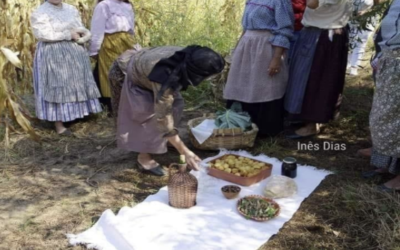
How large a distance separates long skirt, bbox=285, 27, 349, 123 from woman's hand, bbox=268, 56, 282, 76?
0.23 metres

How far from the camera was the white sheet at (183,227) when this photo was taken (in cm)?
290

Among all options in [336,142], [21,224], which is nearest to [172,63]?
[21,224]

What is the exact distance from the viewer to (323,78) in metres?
4.40

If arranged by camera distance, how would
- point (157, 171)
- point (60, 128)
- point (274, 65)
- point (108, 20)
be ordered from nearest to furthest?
point (157, 171) → point (274, 65) → point (60, 128) → point (108, 20)

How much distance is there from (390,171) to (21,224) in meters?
2.80

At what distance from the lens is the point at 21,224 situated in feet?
10.6

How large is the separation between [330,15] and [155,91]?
6.75ft

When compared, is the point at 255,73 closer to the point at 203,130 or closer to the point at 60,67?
the point at 203,130

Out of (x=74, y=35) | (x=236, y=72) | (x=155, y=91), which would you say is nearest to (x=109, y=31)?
(x=74, y=35)

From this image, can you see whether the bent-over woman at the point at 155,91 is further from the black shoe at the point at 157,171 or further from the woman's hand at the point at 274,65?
the woman's hand at the point at 274,65

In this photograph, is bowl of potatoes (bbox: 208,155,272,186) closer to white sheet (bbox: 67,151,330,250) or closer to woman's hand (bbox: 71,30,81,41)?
white sheet (bbox: 67,151,330,250)

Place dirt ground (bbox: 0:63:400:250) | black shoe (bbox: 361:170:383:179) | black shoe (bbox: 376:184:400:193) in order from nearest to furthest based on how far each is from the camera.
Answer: dirt ground (bbox: 0:63:400:250) < black shoe (bbox: 376:184:400:193) < black shoe (bbox: 361:170:383:179)

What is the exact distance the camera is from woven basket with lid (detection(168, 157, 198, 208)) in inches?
126

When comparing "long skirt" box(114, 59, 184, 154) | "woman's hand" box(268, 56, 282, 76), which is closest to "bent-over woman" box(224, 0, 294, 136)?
"woman's hand" box(268, 56, 282, 76)
